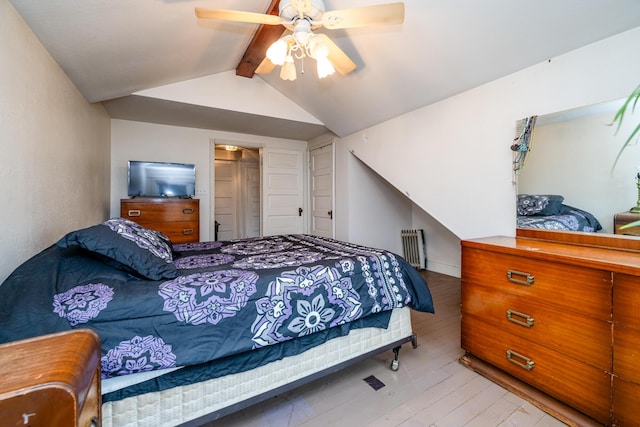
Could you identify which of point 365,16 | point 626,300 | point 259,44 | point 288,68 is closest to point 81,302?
point 288,68

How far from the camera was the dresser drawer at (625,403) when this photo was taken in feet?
3.70

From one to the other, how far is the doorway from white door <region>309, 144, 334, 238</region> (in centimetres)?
160

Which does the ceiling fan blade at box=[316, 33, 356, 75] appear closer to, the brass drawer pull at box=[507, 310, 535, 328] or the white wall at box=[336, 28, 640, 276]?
the white wall at box=[336, 28, 640, 276]

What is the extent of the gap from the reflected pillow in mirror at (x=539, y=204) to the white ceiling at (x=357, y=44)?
99 cm

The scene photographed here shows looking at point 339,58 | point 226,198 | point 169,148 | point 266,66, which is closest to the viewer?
point 339,58

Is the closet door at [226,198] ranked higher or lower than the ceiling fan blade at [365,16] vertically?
lower

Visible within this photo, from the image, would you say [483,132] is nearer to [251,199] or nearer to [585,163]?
[585,163]

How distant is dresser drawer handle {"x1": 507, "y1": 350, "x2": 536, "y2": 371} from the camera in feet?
4.91

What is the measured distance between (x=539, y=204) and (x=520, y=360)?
112cm

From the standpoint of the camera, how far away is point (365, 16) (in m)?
1.60

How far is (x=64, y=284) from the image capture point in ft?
3.52

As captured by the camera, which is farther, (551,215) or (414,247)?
(414,247)

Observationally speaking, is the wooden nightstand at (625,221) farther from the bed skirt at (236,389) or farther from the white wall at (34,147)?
the white wall at (34,147)

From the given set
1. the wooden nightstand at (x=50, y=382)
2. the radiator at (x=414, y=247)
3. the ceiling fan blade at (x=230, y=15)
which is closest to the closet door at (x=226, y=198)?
the radiator at (x=414, y=247)
